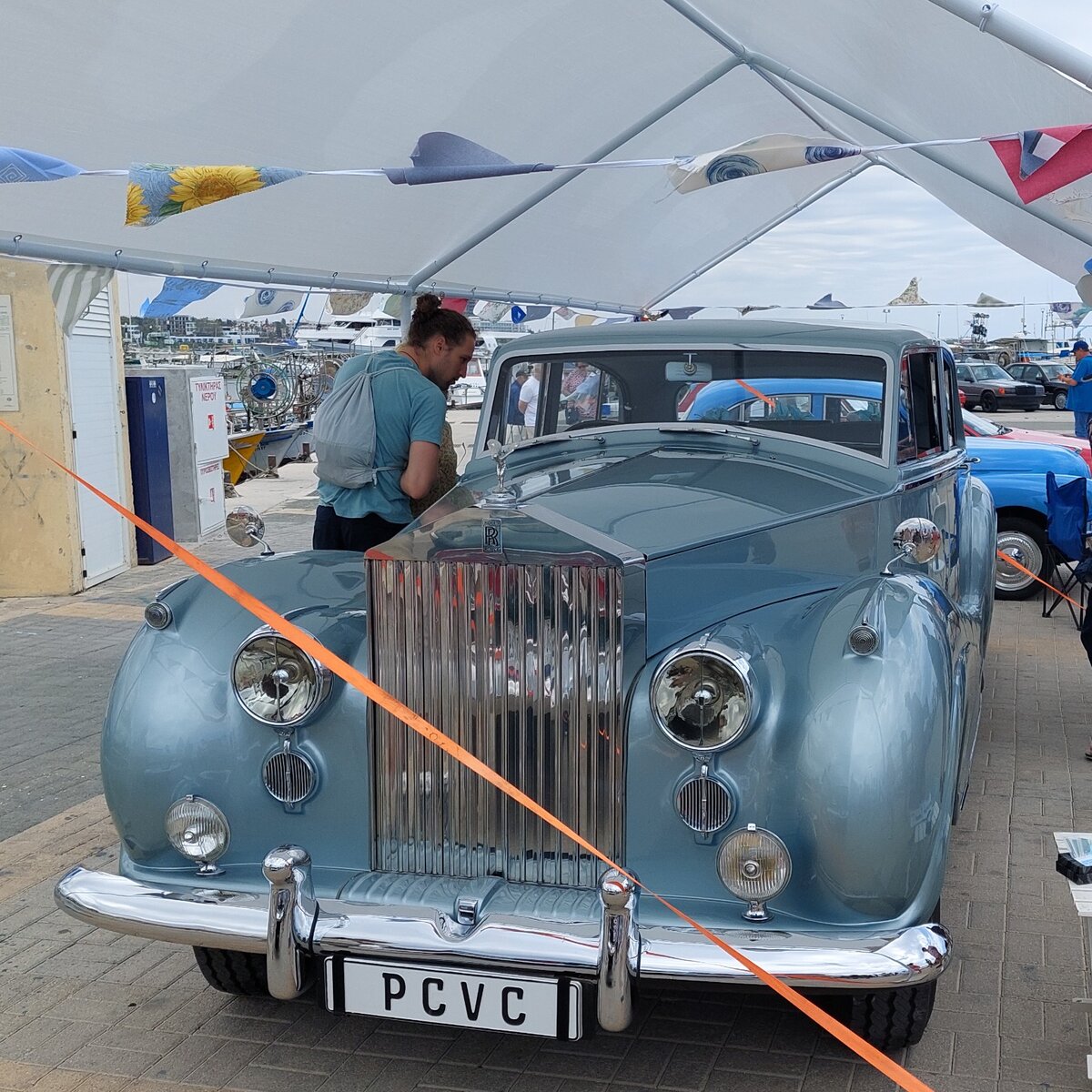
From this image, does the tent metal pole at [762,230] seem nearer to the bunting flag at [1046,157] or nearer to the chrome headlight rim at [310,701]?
the bunting flag at [1046,157]

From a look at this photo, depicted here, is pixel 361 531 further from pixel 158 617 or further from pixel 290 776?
pixel 290 776

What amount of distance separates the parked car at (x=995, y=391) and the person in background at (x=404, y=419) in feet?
92.6

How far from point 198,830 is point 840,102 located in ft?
20.5

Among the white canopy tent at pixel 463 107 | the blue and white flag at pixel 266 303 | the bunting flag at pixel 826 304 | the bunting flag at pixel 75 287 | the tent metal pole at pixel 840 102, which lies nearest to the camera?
the white canopy tent at pixel 463 107

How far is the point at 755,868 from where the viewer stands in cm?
259

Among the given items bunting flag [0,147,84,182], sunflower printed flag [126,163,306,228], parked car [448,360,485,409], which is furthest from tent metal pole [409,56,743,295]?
parked car [448,360,485,409]

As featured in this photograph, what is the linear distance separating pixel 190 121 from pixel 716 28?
3.08m

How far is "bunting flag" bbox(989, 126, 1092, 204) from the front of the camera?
4.39 meters

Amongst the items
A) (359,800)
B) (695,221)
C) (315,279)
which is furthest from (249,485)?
(359,800)

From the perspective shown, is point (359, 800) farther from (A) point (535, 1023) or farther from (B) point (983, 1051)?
(B) point (983, 1051)

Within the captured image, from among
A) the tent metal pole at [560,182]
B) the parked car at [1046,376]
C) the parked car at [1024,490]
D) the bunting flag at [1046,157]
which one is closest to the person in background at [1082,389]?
the parked car at [1024,490]

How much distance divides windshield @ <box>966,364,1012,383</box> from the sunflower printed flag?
2981cm

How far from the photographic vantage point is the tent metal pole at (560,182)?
766cm

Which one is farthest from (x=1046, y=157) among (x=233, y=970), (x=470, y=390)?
(x=470, y=390)
